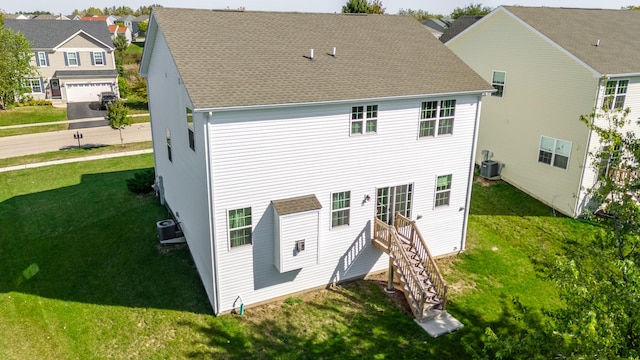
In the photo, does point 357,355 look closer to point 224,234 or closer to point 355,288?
point 355,288

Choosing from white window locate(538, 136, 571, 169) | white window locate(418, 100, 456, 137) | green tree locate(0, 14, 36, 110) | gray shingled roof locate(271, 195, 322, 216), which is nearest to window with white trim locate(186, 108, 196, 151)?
gray shingled roof locate(271, 195, 322, 216)

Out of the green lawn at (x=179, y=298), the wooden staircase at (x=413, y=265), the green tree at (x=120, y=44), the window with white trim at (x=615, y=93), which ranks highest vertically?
the green tree at (x=120, y=44)

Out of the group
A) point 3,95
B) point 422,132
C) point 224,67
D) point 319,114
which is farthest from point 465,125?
point 3,95

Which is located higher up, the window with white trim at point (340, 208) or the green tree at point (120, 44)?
the green tree at point (120, 44)

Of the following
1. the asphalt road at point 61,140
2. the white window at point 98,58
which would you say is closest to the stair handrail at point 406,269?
the asphalt road at point 61,140

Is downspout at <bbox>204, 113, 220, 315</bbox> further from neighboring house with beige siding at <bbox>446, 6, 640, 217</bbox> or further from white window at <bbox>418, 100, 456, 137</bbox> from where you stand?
neighboring house with beige siding at <bbox>446, 6, 640, 217</bbox>

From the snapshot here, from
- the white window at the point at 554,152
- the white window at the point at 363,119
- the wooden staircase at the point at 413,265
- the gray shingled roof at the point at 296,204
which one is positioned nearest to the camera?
the gray shingled roof at the point at 296,204

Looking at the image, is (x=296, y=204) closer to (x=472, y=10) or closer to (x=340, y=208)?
(x=340, y=208)

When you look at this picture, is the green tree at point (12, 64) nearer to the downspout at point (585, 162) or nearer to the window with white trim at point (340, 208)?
the window with white trim at point (340, 208)
